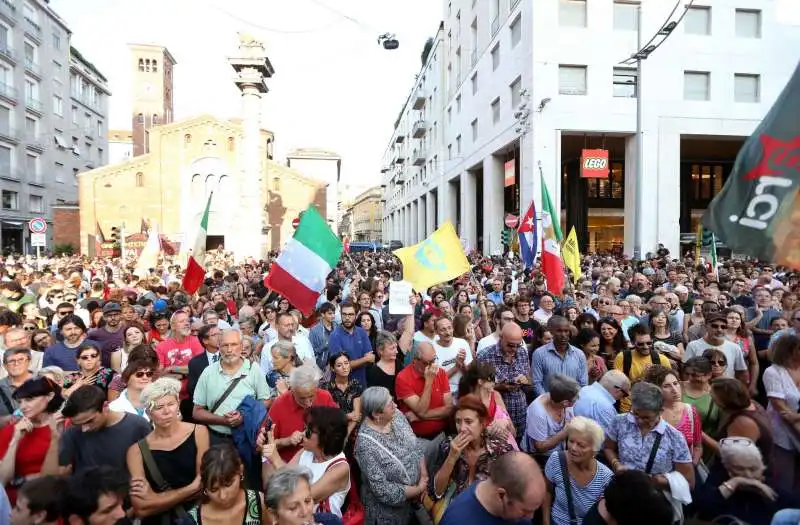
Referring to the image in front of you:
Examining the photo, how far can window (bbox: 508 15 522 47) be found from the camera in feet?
82.0

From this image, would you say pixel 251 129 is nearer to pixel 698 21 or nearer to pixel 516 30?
pixel 516 30

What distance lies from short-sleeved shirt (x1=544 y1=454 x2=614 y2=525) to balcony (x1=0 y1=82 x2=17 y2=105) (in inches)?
1899

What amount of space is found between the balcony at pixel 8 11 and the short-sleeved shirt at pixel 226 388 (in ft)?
154

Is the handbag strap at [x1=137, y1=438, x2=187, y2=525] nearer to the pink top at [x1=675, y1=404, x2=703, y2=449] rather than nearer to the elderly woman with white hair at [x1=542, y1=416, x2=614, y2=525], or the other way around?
the elderly woman with white hair at [x1=542, y1=416, x2=614, y2=525]

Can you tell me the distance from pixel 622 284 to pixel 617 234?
2768 cm

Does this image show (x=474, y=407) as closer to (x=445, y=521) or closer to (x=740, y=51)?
(x=445, y=521)

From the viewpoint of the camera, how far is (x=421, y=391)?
178 inches

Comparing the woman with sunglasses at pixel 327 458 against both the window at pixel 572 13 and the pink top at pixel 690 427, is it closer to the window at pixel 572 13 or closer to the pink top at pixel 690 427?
the pink top at pixel 690 427

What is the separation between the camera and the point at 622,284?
11109 mm

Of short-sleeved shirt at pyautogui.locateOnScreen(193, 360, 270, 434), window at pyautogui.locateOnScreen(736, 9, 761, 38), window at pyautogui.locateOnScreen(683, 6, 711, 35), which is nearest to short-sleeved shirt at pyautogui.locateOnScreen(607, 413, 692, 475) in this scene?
short-sleeved shirt at pyautogui.locateOnScreen(193, 360, 270, 434)

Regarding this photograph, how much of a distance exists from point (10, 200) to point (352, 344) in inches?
1819

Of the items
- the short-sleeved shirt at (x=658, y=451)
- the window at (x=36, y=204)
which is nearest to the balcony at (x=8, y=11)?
the window at (x=36, y=204)

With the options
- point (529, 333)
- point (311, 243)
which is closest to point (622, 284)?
point (529, 333)

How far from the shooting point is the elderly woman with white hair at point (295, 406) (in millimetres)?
3737
